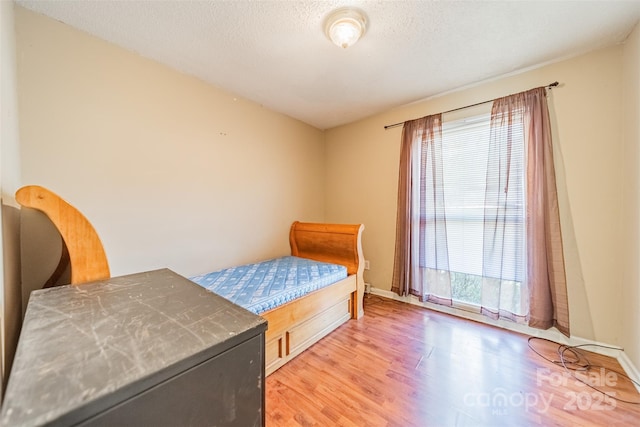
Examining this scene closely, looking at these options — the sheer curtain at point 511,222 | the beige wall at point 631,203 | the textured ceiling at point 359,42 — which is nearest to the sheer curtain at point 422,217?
the sheer curtain at point 511,222

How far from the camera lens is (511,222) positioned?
2062 mm

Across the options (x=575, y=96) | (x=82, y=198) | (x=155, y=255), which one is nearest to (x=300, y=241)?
(x=155, y=255)

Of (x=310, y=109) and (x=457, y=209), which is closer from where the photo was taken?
(x=457, y=209)

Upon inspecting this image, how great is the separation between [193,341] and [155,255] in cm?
170

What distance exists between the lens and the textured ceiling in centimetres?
142

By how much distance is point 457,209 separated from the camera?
7.89ft

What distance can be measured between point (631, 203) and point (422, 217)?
1.40 meters

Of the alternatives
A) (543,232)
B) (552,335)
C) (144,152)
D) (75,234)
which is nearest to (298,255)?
(144,152)

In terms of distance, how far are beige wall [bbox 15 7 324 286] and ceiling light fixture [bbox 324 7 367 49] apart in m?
1.34

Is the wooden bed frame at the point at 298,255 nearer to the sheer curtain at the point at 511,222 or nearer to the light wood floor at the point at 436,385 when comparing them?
the light wood floor at the point at 436,385

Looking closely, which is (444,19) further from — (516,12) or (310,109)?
(310,109)

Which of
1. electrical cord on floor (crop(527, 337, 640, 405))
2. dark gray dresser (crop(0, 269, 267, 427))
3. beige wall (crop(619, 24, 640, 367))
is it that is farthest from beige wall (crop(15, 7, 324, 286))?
beige wall (crop(619, 24, 640, 367))

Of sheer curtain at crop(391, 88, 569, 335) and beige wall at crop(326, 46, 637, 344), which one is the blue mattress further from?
beige wall at crop(326, 46, 637, 344)

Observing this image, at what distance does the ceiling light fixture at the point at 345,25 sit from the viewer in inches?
56.4
